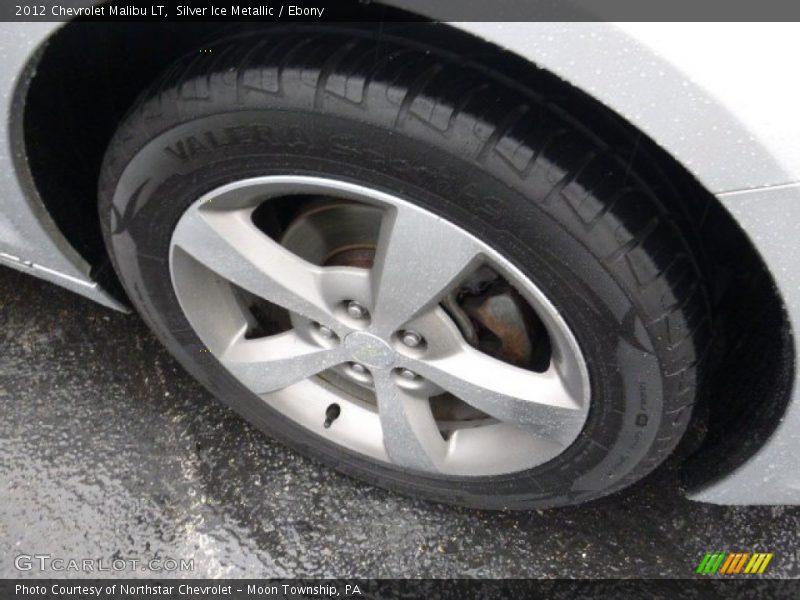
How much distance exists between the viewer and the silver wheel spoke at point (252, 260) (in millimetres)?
1263

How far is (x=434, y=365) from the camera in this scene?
132 cm

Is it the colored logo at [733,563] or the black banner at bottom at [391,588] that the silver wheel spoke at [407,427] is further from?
the colored logo at [733,563]

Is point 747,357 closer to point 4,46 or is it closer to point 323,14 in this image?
point 323,14

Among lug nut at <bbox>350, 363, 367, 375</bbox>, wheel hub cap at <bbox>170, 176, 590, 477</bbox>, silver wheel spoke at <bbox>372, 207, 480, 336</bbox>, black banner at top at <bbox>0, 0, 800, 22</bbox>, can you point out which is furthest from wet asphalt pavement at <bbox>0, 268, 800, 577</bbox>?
black banner at top at <bbox>0, 0, 800, 22</bbox>

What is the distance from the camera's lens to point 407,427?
1455 mm

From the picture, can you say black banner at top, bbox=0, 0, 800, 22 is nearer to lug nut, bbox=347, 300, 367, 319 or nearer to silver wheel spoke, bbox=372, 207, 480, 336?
silver wheel spoke, bbox=372, 207, 480, 336

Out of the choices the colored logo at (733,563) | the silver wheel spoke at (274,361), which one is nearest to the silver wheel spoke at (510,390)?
the silver wheel spoke at (274,361)

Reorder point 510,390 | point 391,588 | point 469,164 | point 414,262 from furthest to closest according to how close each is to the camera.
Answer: point 391,588 → point 510,390 → point 414,262 → point 469,164

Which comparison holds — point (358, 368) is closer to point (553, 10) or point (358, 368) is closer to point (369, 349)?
point (369, 349)

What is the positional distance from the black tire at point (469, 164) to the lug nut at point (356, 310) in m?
0.28

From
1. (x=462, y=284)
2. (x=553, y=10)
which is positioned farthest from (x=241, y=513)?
(x=553, y=10)

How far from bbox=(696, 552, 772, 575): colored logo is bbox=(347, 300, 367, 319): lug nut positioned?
882 millimetres

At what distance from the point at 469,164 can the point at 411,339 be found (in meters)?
0.39

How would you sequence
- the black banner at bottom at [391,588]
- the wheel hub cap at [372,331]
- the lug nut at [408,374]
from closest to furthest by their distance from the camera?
the wheel hub cap at [372,331] < the lug nut at [408,374] < the black banner at bottom at [391,588]
